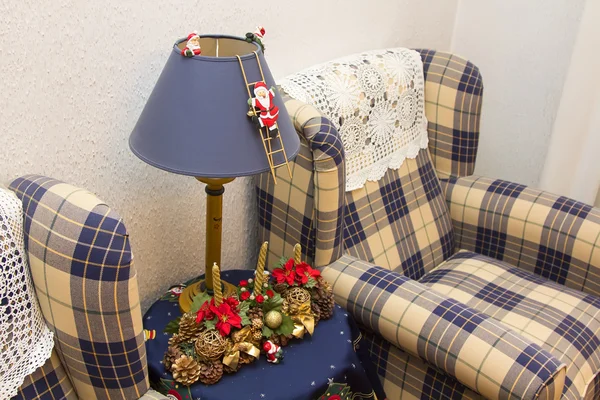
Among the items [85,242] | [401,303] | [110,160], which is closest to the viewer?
[85,242]

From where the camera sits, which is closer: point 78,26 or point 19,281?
point 19,281

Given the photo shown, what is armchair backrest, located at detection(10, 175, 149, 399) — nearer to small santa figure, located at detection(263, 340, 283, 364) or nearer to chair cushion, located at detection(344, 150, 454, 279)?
small santa figure, located at detection(263, 340, 283, 364)

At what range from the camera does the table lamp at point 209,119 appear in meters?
1.12

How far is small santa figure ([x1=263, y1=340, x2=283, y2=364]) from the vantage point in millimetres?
1281

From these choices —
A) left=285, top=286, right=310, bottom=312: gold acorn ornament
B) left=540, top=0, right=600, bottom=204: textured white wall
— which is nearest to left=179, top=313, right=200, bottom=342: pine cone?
left=285, top=286, right=310, bottom=312: gold acorn ornament

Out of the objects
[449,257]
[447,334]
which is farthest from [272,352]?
[449,257]

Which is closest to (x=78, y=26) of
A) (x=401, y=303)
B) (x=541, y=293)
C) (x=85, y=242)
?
(x=85, y=242)

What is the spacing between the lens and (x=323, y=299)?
140cm

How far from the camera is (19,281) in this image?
100cm

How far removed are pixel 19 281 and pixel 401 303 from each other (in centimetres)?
83

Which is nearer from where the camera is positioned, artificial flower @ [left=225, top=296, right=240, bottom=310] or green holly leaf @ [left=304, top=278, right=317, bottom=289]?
artificial flower @ [left=225, top=296, right=240, bottom=310]

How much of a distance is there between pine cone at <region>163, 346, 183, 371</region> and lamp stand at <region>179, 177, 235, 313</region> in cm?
16

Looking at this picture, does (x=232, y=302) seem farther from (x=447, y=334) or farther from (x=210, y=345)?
(x=447, y=334)

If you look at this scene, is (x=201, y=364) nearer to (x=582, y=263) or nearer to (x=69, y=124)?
(x=69, y=124)
